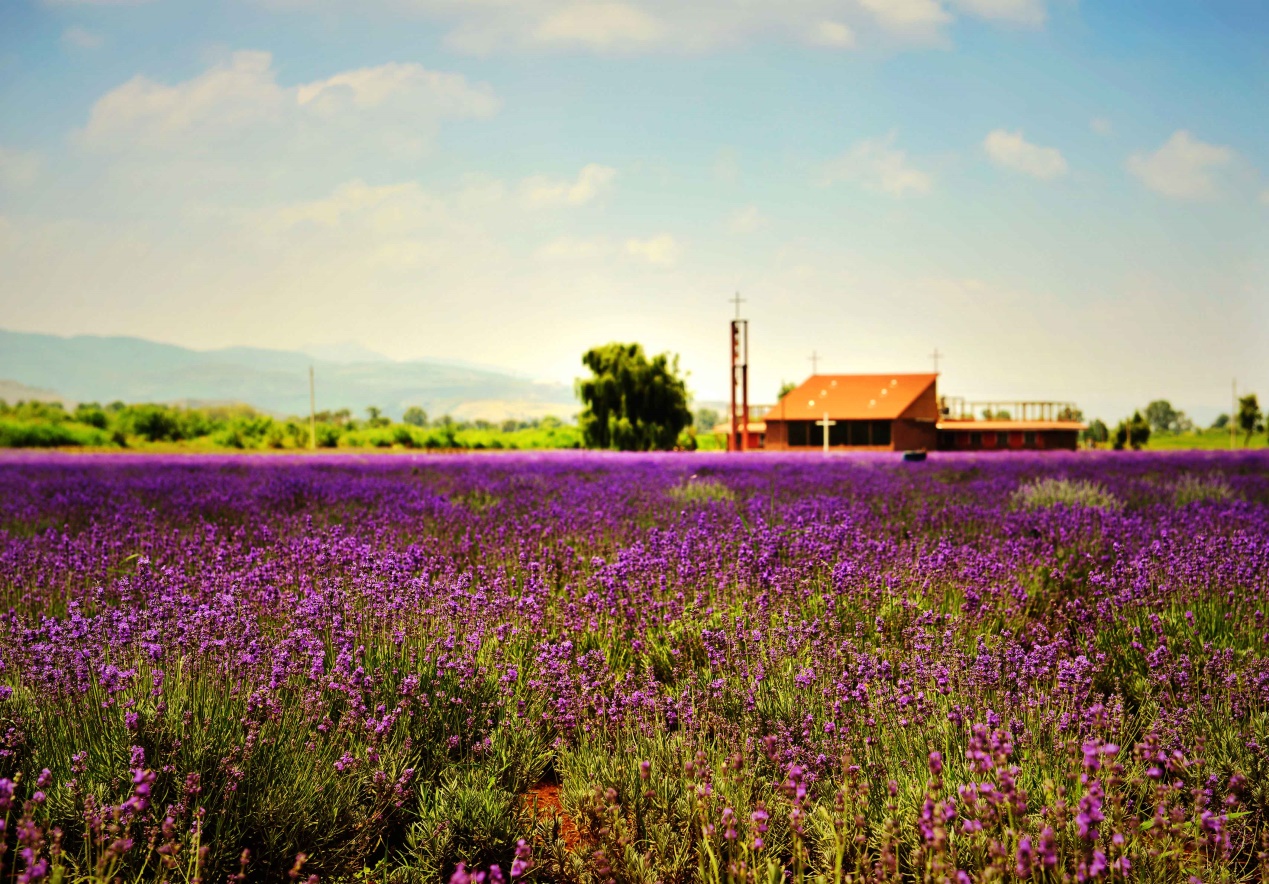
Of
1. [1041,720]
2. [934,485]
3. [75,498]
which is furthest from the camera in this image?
[934,485]

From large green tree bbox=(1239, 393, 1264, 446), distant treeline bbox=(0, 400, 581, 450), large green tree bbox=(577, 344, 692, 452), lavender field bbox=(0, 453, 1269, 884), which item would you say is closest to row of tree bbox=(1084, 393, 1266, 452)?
large green tree bbox=(1239, 393, 1264, 446)

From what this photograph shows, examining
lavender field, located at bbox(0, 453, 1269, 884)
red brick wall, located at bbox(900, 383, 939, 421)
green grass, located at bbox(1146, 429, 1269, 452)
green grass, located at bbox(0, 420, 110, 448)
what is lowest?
lavender field, located at bbox(0, 453, 1269, 884)

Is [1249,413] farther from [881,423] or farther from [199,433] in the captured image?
[199,433]

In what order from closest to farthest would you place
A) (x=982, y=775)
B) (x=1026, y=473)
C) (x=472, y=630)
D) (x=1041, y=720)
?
(x=982, y=775) → (x=1041, y=720) → (x=472, y=630) → (x=1026, y=473)

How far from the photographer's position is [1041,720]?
8.19 ft

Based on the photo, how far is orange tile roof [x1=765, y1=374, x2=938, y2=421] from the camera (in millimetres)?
38812

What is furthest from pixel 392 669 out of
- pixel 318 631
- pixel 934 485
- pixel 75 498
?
pixel 934 485

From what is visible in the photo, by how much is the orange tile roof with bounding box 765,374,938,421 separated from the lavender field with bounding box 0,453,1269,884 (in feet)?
112

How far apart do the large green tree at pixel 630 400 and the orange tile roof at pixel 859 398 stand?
6851 millimetres

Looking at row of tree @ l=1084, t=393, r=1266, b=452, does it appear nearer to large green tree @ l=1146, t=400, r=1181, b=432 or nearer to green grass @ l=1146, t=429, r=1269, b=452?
green grass @ l=1146, t=429, r=1269, b=452

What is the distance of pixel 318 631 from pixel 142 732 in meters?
0.94

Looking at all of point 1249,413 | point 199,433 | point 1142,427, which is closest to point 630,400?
point 199,433

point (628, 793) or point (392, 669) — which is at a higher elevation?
point (392, 669)

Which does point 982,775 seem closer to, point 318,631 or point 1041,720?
point 1041,720
